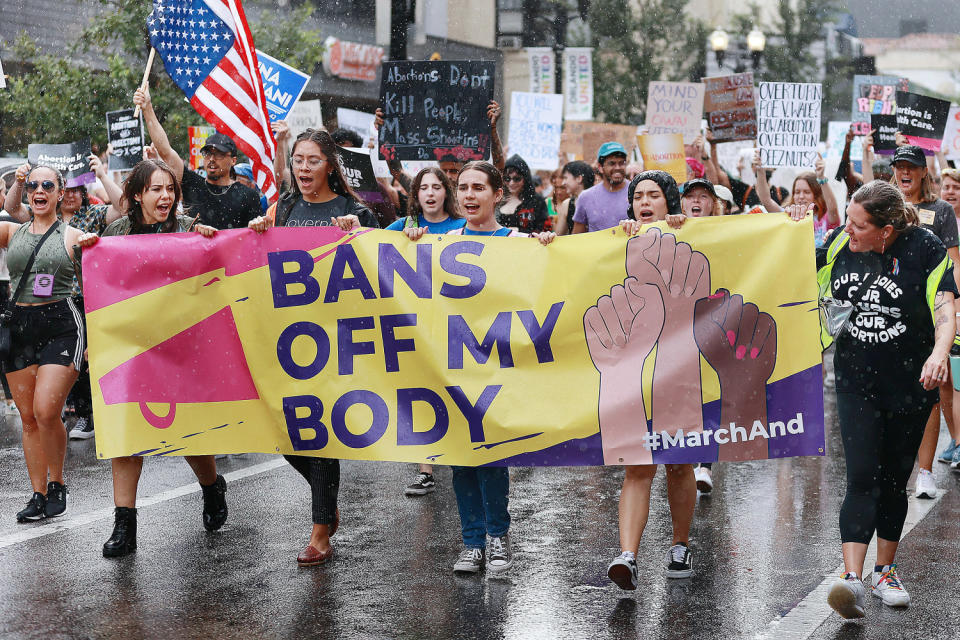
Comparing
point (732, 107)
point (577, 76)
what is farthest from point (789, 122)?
point (577, 76)

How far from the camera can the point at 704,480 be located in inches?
301

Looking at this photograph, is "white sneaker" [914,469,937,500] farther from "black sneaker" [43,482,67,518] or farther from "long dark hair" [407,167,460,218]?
"black sneaker" [43,482,67,518]

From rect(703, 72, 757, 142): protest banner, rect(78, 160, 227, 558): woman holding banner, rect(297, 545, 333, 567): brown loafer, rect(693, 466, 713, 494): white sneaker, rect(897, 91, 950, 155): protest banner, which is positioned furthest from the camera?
rect(703, 72, 757, 142): protest banner

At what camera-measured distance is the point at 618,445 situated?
5.59 meters

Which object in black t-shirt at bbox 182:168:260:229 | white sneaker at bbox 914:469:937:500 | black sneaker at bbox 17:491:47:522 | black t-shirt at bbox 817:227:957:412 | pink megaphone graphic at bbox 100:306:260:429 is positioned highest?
black t-shirt at bbox 182:168:260:229

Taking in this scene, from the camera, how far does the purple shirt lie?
31.9 ft

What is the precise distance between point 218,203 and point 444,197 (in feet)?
5.24

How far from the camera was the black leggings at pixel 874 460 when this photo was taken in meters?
5.29

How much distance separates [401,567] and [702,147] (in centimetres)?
827

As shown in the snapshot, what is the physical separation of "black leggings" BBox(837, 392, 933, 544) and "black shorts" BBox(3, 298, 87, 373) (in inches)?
156

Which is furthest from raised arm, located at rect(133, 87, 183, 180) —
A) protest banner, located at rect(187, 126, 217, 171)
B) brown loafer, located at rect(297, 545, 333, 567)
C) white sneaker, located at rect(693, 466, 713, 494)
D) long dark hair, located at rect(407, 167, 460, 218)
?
protest banner, located at rect(187, 126, 217, 171)

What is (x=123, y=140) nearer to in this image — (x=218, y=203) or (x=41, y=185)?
(x=218, y=203)

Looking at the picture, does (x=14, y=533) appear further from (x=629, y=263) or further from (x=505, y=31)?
(x=505, y=31)

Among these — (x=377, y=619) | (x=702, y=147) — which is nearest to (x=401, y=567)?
(x=377, y=619)
